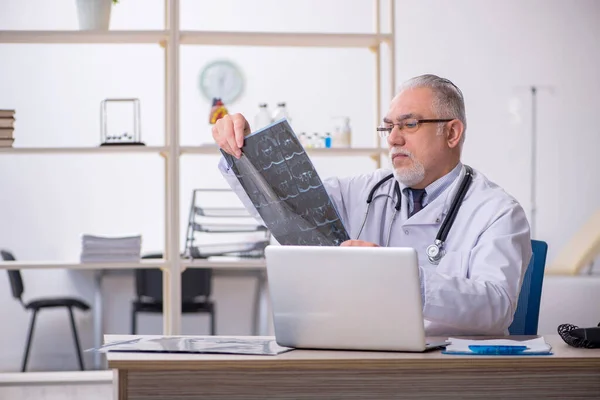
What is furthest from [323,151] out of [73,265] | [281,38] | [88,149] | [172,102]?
[73,265]

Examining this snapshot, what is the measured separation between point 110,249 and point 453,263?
6.82ft

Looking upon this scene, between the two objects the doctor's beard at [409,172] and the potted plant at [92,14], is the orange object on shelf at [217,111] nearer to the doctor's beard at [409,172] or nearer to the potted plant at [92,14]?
the potted plant at [92,14]

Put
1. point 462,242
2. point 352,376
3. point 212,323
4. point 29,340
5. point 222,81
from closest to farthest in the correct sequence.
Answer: point 352,376, point 462,242, point 29,340, point 212,323, point 222,81

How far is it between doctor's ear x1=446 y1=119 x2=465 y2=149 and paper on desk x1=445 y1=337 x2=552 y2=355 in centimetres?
A: 72

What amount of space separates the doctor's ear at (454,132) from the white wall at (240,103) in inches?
138

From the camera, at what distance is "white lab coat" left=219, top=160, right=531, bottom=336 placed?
1629 millimetres

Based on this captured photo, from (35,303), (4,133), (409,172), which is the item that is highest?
(4,133)

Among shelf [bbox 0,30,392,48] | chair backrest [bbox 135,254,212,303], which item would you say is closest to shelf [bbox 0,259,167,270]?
shelf [bbox 0,30,392,48]

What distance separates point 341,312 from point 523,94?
5202 mm

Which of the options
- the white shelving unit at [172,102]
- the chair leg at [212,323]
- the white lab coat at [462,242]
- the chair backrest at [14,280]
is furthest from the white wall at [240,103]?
the white lab coat at [462,242]

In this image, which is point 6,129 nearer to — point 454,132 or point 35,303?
point 35,303

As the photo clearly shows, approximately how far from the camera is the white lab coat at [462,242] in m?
1.63

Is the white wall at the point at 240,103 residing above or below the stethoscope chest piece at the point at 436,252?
above

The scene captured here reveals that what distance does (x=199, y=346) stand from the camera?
1439 mm
